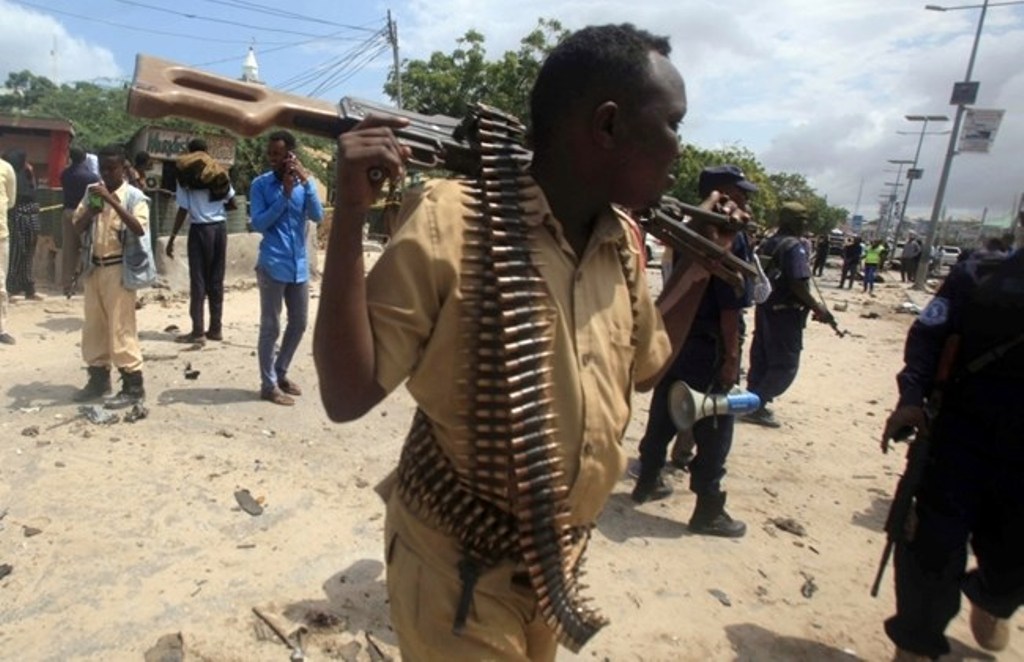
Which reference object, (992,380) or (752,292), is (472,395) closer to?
(992,380)

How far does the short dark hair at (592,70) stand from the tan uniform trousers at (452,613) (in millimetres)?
1011

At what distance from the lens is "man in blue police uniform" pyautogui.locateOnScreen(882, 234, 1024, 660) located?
292cm

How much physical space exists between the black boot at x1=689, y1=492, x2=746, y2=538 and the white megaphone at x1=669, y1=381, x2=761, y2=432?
0.85 m

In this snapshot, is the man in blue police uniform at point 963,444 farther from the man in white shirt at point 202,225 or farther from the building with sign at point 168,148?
the building with sign at point 168,148

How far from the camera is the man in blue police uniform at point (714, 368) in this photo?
4.49 m

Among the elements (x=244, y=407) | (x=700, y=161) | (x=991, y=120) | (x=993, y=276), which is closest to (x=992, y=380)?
(x=993, y=276)

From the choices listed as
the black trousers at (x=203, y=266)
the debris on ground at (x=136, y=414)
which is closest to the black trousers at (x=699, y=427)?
the debris on ground at (x=136, y=414)

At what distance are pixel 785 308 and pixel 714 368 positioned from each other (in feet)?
7.43

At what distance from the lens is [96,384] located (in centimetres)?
588

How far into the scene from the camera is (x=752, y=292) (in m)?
4.77

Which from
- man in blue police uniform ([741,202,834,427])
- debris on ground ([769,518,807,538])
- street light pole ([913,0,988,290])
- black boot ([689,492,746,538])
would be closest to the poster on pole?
street light pole ([913,0,988,290])

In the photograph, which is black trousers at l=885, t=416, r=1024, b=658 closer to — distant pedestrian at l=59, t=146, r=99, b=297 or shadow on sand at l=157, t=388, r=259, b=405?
shadow on sand at l=157, t=388, r=259, b=405

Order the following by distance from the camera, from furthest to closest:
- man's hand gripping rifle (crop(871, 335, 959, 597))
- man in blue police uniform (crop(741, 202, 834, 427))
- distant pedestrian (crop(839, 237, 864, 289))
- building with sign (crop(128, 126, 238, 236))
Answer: distant pedestrian (crop(839, 237, 864, 289)) → building with sign (crop(128, 126, 238, 236)) → man in blue police uniform (crop(741, 202, 834, 427)) → man's hand gripping rifle (crop(871, 335, 959, 597))

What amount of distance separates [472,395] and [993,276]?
99.7 inches
